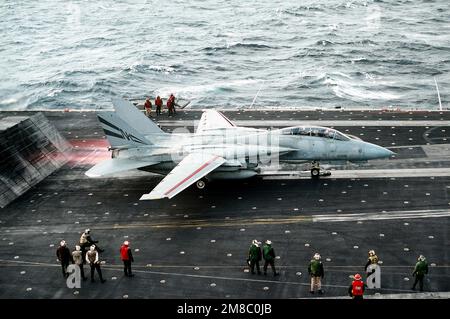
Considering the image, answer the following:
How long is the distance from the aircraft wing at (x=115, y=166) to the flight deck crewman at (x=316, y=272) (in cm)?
1461

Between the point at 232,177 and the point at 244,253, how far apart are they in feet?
26.6

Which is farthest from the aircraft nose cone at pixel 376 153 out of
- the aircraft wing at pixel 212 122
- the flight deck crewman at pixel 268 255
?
the flight deck crewman at pixel 268 255

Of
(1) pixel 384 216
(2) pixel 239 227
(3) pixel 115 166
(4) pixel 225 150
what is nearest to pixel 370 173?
(1) pixel 384 216

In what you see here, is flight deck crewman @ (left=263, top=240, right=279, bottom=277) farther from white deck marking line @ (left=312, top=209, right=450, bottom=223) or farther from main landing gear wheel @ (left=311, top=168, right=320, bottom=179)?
main landing gear wheel @ (left=311, top=168, right=320, bottom=179)

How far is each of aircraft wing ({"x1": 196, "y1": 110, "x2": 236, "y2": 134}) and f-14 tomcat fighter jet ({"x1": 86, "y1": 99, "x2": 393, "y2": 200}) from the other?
288cm

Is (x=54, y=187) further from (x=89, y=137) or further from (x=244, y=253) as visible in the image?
(x=244, y=253)

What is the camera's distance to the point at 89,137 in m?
48.0

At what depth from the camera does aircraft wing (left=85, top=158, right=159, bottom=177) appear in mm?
36688

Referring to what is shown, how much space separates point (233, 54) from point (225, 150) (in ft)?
209

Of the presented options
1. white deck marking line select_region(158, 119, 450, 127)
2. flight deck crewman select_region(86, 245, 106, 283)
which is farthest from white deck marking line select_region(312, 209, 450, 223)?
white deck marking line select_region(158, 119, 450, 127)

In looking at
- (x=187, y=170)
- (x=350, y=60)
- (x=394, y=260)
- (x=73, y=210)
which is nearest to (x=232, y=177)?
(x=187, y=170)

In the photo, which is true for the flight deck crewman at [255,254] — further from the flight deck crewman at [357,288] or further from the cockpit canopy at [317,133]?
the cockpit canopy at [317,133]

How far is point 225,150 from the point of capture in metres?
37.7

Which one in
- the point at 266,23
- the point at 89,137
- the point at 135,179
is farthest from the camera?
the point at 266,23
